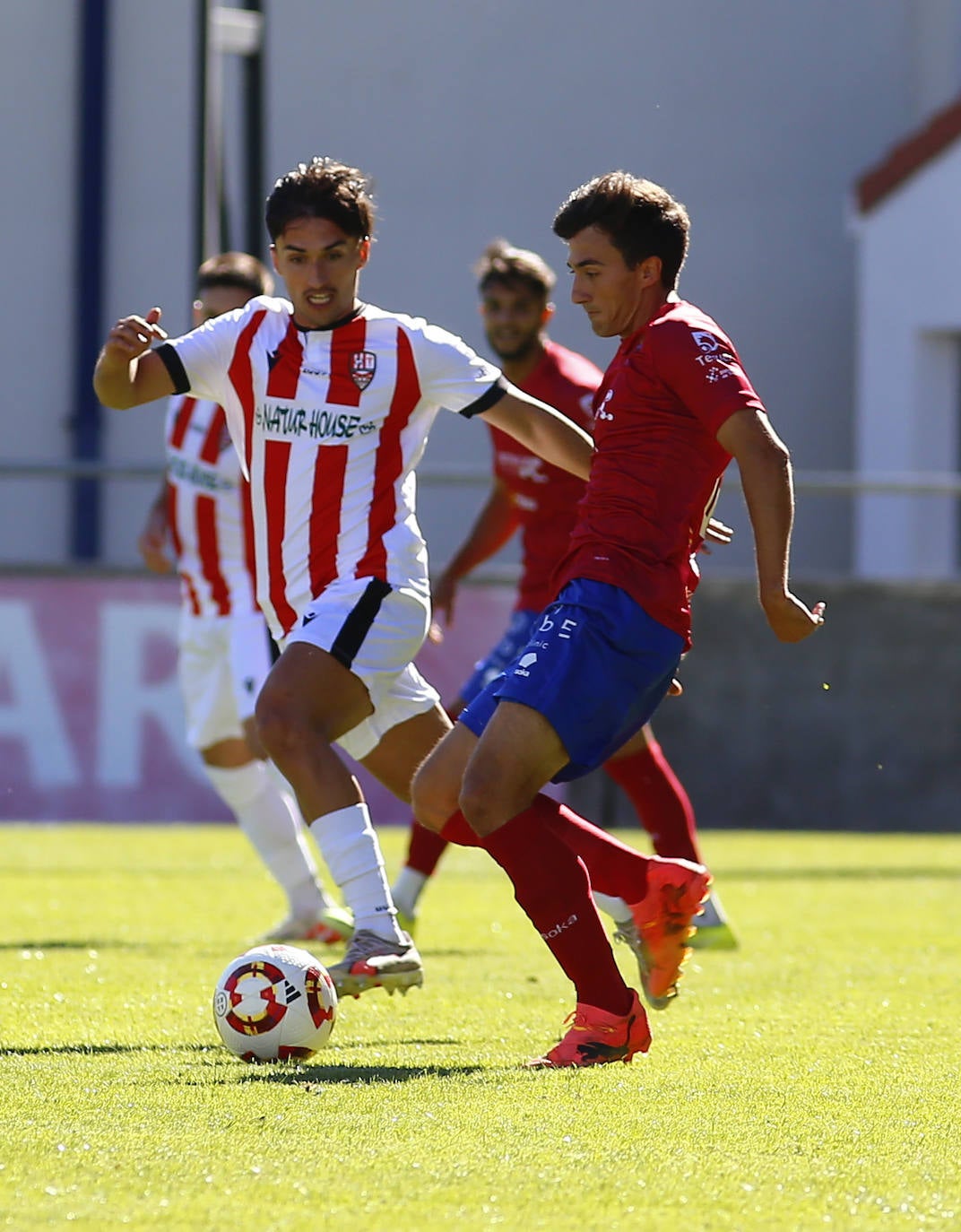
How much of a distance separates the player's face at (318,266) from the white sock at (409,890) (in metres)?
2.44

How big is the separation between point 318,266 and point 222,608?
2.58m

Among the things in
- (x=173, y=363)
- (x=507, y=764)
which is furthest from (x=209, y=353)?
(x=507, y=764)

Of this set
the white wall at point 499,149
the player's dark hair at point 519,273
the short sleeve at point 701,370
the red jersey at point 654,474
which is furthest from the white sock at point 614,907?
the white wall at point 499,149

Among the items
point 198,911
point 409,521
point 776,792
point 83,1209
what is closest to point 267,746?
point 409,521

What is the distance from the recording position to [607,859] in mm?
5211

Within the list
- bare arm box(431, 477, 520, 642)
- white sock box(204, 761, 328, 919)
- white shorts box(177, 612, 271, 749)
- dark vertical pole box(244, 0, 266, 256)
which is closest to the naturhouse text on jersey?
white shorts box(177, 612, 271, 749)

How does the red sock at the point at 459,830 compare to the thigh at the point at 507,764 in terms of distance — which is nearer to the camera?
the thigh at the point at 507,764

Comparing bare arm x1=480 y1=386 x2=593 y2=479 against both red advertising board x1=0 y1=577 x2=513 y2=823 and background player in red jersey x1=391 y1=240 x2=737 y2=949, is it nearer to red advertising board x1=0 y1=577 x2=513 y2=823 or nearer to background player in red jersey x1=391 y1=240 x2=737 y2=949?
background player in red jersey x1=391 y1=240 x2=737 y2=949

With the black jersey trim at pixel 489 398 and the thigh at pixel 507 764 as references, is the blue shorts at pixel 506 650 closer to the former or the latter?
the black jersey trim at pixel 489 398

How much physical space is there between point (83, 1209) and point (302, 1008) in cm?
154

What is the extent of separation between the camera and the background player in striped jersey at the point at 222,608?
25.5ft

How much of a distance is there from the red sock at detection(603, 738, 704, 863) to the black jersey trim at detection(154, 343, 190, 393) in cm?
219

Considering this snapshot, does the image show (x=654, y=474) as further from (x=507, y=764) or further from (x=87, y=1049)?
(x=87, y=1049)

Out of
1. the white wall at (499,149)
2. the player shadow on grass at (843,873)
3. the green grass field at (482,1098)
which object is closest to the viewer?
the green grass field at (482,1098)
